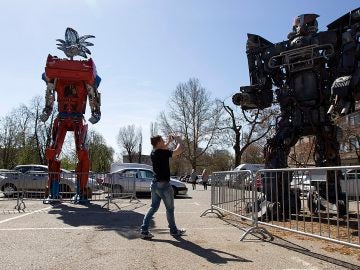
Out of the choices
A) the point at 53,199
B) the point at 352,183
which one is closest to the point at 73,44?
the point at 53,199

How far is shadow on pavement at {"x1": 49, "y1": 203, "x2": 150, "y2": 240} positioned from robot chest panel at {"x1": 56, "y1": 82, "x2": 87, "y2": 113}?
341 centimetres

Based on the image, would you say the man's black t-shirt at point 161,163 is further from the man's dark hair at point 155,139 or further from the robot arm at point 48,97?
the robot arm at point 48,97

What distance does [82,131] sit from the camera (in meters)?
13.5

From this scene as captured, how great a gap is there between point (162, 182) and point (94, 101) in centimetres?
746

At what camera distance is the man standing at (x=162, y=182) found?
708cm

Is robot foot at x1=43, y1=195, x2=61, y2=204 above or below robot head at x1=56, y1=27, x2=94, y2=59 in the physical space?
below

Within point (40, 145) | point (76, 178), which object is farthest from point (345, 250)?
point (40, 145)

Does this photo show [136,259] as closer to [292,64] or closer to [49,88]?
[292,64]

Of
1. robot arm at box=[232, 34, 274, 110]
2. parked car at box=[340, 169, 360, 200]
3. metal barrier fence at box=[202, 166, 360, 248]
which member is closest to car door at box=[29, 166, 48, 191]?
metal barrier fence at box=[202, 166, 360, 248]

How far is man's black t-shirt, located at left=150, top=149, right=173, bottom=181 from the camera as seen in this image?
7089 mm

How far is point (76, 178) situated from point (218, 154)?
182 ft

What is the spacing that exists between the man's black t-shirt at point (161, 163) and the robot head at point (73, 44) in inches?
305

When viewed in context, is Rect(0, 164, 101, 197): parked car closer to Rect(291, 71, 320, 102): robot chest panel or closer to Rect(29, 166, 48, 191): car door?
Rect(29, 166, 48, 191): car door

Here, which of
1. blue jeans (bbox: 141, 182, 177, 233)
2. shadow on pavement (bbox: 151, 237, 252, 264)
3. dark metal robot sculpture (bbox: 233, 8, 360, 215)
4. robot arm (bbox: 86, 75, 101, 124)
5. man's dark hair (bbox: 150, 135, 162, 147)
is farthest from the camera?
robot arm (bbox: 86, 75, 101, 124)
